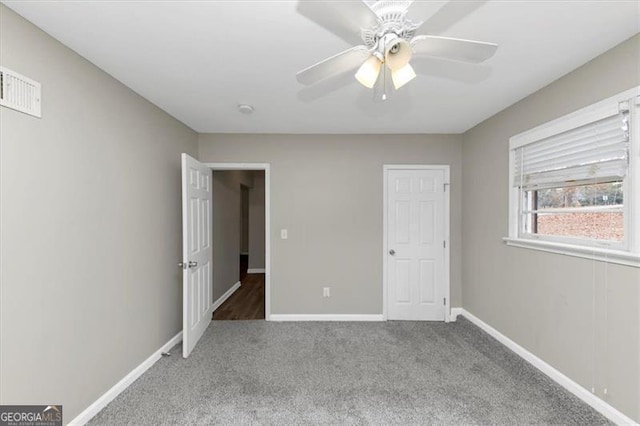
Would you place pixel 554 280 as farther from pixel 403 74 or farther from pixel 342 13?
pixel 342 13

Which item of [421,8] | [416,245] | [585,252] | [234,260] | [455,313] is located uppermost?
[421,8]

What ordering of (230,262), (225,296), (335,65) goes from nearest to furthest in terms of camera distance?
(335,65)
(225,296)
(230,262)

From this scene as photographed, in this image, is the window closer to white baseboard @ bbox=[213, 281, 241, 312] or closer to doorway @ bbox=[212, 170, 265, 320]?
doorway @ bbox=[212, 170, 265, 320]

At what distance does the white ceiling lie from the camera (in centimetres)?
141

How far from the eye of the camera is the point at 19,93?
1.43 metres

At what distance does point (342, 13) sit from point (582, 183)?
6.91ft

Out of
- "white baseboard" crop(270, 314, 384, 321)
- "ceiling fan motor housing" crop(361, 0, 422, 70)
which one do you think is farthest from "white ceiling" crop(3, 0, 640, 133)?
"white baseboard" crop(270, 314, 384, 321)

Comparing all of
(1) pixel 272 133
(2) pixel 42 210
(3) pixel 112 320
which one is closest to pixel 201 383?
(3) pixel 112 320

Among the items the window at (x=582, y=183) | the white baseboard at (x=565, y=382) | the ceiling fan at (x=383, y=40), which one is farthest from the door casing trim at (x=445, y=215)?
the ceiling fan at (x=383, y=40)

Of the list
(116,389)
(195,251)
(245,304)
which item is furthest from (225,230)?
(116,389)

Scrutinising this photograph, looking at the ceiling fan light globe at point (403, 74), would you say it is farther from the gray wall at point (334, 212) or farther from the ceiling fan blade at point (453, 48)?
the gray wall at point (334, 212)

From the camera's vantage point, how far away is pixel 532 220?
2.61 m

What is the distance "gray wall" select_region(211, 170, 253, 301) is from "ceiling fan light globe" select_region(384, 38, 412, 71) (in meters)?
3.28

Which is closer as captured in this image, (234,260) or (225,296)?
(225,296)
